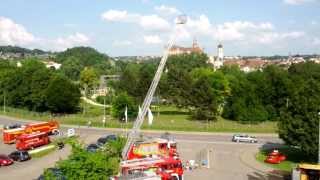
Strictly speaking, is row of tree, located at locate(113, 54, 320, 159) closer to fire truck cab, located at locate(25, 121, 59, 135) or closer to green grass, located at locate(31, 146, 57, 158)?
fire truck cab, located at locate(25, 121, 59, 135)

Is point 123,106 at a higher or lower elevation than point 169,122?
higher

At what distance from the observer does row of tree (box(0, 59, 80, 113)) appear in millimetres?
80938

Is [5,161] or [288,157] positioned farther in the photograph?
[288,157]

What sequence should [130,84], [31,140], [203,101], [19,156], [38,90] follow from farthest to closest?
1. [130,84]
2. [38,90]
3. [203,101]
4. [31,140]
5. [19,156]

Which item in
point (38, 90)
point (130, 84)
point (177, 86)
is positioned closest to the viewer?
point (38, 90)

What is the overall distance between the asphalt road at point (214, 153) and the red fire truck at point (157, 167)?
55.6 inches

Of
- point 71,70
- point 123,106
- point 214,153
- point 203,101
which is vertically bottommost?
point 214,153

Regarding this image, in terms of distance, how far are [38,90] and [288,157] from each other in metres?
52.2

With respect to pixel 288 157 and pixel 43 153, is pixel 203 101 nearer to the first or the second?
pixel 288 157

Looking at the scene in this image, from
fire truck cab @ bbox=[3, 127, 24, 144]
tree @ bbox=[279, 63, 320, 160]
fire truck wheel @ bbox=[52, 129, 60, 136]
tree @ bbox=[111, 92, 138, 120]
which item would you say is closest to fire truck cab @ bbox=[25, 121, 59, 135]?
fire truck wheel @ bbox=[52, 129, 60, 136]

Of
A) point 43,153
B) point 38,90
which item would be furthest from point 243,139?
point 38,90

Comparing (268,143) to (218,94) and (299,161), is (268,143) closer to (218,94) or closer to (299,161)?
(299,161)

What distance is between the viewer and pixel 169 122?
2820 inches

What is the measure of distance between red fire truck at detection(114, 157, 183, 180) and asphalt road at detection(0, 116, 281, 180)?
1413 millimetres
